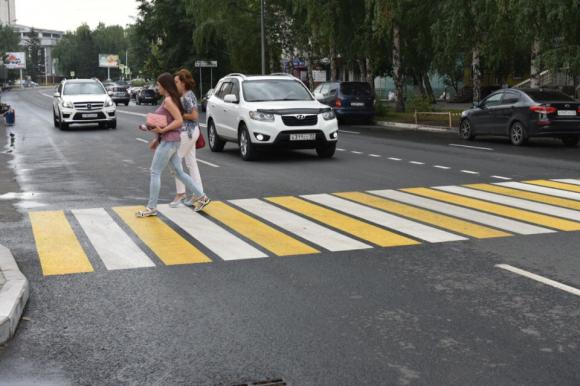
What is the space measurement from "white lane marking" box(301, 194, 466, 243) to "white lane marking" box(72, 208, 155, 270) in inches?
112

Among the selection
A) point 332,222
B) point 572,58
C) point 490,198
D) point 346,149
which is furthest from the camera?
point 572,58

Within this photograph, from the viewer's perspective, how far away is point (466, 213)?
10.0m

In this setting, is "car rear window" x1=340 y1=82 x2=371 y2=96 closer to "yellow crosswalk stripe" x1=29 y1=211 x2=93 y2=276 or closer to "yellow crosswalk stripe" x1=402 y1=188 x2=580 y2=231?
"yellow crosswalk stripe" x1=402 y1=188 x2=580 y2=231

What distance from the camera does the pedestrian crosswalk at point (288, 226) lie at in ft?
25.7

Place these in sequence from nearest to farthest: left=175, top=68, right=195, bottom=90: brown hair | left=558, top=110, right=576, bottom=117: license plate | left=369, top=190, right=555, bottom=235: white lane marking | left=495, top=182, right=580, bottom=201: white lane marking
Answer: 1. left=369, top=190, right=555, bottom=235: white lane marking
2. left=175, top=68, right=195, bottom=90: brown hair
3. left=495, top=182, right=580, bottom=201: white lane marking
4. left=558, top=110, right=576, bottom=117: license plate

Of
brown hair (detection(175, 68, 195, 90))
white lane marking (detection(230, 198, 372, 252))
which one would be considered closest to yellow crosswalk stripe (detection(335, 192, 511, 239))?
white lane marking (detection(230, 198, 372, 252))

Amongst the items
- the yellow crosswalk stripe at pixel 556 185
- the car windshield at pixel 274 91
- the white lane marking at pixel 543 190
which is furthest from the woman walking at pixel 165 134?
the car windshield at pixel 274 91

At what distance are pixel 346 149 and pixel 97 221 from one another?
1164cm

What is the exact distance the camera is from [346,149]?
20656mm

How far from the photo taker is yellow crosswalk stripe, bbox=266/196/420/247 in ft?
27.4

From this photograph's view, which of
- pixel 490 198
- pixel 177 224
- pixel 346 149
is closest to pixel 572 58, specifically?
pixel 346 149

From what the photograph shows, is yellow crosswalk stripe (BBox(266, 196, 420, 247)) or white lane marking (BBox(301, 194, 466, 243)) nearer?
yellow crosswalk stripe (BBox(266, 196, 420, 247))

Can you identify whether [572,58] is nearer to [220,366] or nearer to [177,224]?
[177,224]

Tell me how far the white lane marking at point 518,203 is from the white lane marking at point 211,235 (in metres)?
4.00
